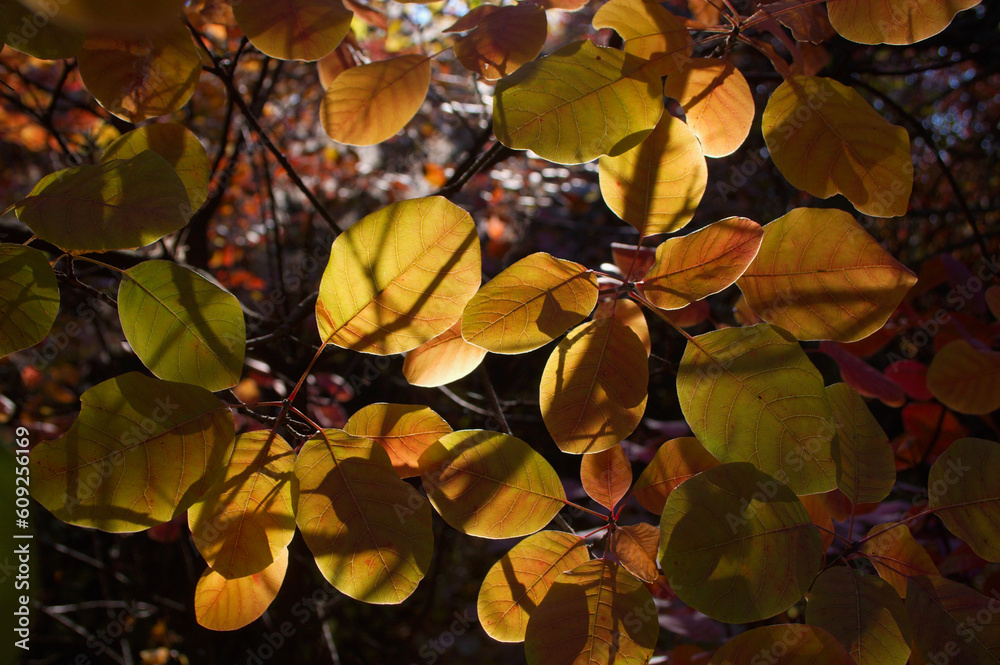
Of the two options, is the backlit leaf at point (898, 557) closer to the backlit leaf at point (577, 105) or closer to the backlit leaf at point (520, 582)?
the backlit leaf at point (520, 582)

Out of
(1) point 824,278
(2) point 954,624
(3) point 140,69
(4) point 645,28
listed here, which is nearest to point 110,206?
(3) point 140,69

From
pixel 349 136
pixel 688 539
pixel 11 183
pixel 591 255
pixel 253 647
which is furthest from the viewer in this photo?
pixel 11 183

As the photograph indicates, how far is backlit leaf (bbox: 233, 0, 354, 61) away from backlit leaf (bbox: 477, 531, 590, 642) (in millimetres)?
567

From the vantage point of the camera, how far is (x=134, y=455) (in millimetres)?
502

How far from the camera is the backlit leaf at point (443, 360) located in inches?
26.8

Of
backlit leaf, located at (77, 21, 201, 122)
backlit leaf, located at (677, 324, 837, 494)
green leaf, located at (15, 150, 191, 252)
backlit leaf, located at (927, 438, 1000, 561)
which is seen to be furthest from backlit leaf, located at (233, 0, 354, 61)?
backlit leaf, located at (927, 438, 1000, 561)

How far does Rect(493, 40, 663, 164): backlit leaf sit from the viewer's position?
0.52 m

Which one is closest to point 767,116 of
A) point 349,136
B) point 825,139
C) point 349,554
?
point 825,139

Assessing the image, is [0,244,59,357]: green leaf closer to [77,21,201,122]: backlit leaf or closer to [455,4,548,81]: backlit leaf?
[77,21,201,122]: backlit leaf

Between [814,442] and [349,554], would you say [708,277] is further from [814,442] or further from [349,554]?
[349,554]

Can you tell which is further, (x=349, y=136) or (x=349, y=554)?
(x=349, y=136)

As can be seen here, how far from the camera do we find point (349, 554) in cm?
53

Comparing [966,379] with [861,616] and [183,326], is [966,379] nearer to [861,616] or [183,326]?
[861,616]

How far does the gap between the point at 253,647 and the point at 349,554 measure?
1729mm
